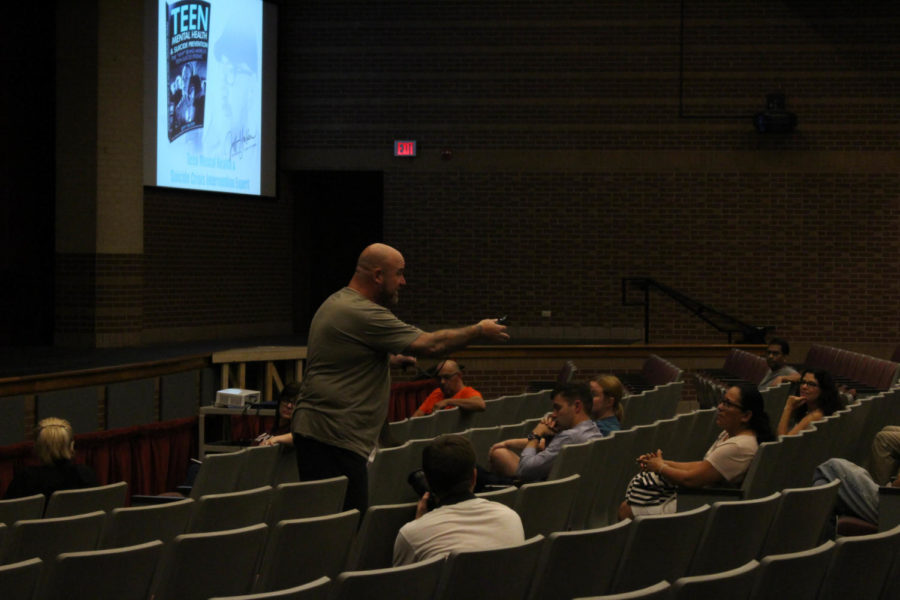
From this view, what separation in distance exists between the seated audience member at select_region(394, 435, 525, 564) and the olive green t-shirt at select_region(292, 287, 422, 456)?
0.82 metres

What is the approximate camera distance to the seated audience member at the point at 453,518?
347 centimetres

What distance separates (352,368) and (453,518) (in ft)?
3.57

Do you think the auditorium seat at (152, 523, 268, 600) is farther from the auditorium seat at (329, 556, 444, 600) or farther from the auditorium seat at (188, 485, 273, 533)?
the auditorium seat at (188, 485, 273, 533)

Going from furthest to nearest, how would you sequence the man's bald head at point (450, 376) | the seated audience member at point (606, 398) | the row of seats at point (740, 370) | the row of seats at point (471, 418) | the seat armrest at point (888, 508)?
the row of seats at point (740, 370) < the man's bald head at point (450, 376) < the row of seats at point (471, 418) < the seated audience member at point (606, 398) < the seat armrest at point (888, 508)

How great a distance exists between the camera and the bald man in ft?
14.5

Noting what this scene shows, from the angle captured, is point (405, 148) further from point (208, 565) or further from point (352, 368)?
point (208, 565)

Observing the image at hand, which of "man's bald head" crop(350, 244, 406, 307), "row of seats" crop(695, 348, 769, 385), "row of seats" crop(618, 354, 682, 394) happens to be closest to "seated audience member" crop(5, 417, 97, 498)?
"man's bald head" crop(350, 244, 406, 307)

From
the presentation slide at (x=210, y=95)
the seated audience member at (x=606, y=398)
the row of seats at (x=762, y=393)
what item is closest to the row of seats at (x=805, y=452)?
the row of seats at (x=762, y=393)

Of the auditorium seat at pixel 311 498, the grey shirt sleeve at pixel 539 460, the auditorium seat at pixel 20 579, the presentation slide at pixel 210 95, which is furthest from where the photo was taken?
the presentation slide at pixel 210 95

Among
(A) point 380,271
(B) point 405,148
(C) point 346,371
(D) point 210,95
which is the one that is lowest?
(C) point 346,371

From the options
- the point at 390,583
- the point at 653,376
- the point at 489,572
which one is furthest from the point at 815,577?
the point at 653,376

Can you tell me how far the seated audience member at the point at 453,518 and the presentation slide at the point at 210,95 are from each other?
34.0 ft

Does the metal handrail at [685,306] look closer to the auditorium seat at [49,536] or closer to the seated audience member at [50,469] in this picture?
the seated audience member at [50,469]

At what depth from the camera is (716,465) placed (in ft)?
18.2
